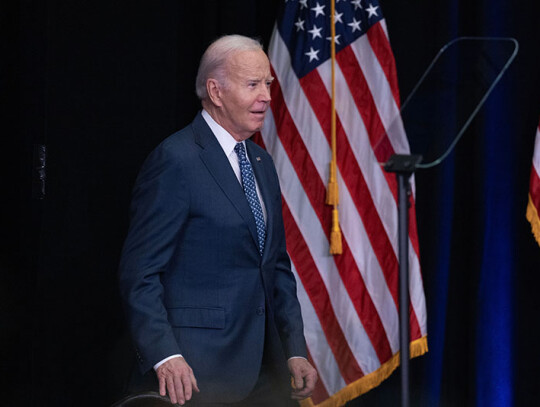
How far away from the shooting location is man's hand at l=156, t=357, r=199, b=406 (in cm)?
166

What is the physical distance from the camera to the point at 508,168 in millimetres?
2994

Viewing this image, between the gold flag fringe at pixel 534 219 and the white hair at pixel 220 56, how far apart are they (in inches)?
54.4

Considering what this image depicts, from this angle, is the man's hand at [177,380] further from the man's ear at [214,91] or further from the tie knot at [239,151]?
the man's ear at [214,91]

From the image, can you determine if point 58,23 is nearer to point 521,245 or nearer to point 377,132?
point 377,132

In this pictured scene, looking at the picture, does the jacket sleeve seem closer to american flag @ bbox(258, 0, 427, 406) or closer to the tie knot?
the tie knot

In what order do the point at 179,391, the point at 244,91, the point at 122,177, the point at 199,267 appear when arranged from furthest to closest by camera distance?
the point at 122,177 < the point at 244,91 < the point at 199,267 < the point at 179,391

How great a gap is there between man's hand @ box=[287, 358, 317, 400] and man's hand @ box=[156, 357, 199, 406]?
39 centimetres

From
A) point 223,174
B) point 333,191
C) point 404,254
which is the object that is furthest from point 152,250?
point 333,191

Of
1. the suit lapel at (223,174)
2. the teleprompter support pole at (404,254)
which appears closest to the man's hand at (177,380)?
the suit lapel at (223,174)

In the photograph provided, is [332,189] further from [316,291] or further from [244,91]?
[244,91]

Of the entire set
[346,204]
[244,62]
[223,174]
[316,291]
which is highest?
[244,62]

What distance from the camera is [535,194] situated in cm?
274

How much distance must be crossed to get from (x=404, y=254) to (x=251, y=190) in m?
0.63

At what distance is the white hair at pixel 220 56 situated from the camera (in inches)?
76.4
